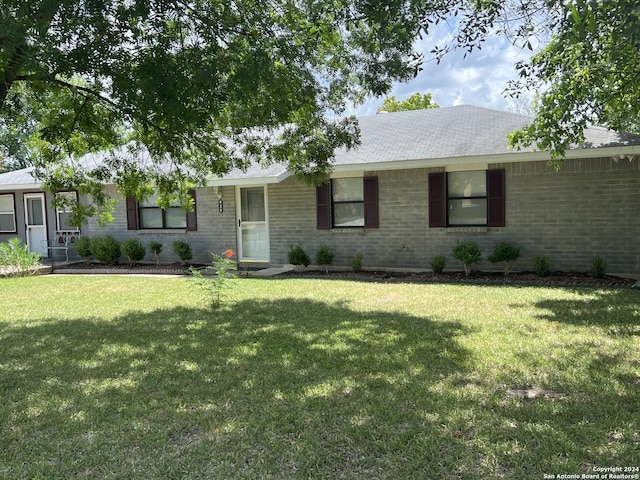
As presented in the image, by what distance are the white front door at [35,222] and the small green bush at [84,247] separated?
10.0ft

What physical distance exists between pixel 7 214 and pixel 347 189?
13.8 m

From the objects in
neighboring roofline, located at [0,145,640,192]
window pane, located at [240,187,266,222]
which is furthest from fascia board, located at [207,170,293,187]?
window pane, located at [240,187,266,222]

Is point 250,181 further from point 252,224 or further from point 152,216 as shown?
point 152,216

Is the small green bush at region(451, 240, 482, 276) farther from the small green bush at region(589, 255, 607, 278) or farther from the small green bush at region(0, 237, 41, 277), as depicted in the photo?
the small green bush at region(0, 237, 41, 277)

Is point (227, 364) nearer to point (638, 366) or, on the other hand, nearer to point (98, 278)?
point (638, 366)

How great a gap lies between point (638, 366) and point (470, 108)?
11451mm

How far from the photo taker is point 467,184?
11.9 m

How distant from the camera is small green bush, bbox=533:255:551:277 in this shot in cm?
1068

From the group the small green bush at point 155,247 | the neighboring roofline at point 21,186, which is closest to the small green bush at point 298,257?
the small green bush at point 155,247

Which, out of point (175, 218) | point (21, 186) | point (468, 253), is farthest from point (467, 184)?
point (21, 186)

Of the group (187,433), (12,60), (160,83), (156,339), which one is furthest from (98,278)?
(187,433)

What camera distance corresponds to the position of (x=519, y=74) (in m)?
7.82

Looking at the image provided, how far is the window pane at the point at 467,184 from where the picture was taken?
1170 centimetres

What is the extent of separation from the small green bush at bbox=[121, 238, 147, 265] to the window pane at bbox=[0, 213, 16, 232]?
6.71 metres
